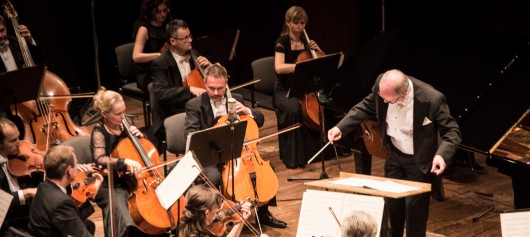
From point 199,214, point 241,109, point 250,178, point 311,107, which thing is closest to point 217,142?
point 250,178

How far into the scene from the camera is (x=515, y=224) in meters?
3.74

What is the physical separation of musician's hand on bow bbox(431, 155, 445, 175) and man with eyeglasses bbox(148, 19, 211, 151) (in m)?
2.30

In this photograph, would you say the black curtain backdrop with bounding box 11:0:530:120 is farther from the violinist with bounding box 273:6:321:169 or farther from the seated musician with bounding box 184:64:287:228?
the seated musician with bounding box 184:64:287:228

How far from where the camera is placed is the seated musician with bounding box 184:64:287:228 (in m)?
5.58

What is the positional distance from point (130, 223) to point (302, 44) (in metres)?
2.61

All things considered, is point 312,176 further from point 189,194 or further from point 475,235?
point 189,194

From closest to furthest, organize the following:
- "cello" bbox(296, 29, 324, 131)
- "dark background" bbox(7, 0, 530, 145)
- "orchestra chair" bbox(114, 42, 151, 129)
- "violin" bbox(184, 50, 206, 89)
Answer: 1. "violin" bbox(184, 50, 206, 89)
2. "cello" bbox(296, 29, 324, 131)
3. "orchestra chair" bbox(114, 42, 151, 129)
4. "dark background" bbox(7, 0, 530, 145)

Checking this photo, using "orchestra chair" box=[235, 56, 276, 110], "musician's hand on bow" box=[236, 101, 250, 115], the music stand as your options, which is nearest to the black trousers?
"musician's hand on bow" box=[236, 101, 250, 115]

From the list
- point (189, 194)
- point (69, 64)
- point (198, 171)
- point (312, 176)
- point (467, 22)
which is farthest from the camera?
point (69, 64)

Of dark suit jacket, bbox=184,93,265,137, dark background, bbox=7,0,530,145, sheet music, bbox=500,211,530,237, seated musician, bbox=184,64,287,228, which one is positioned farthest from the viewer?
dark background, bbox=7,0,530,145

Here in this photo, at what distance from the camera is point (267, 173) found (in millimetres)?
5449

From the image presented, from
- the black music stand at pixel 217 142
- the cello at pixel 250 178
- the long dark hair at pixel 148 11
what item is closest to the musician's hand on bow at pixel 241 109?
the cello at pixel 250 178

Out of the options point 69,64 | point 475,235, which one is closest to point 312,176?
point 475,235

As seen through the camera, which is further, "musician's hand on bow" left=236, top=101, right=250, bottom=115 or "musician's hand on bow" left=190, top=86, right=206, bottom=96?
"musician's hand on bow" left=190, top=86, right=206, bottom=96
